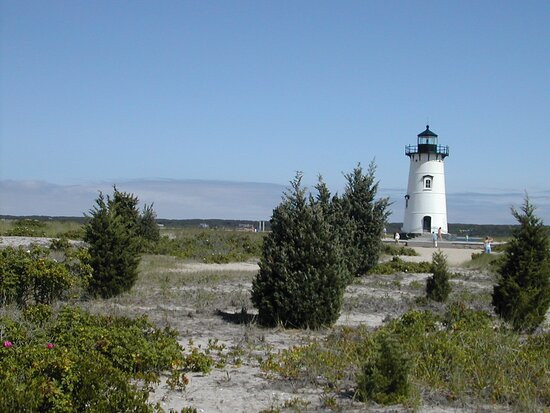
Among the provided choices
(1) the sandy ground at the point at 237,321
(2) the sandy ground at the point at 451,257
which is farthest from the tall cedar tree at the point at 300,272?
(2) the sandy ground at the point at 451,257

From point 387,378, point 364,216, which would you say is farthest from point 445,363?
point 364,216

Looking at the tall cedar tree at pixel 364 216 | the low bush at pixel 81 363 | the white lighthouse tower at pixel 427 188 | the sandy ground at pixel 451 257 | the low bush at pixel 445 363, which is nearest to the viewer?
the low bush at pixel 81 363

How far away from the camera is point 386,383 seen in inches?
272

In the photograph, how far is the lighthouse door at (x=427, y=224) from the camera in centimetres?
5178

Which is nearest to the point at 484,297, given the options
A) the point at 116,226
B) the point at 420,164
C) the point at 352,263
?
the point at 352,263

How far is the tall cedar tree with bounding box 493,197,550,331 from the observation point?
12.1m

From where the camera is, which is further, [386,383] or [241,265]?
[241,265]

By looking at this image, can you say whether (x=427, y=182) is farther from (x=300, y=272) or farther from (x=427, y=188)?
(x=300, y=272)

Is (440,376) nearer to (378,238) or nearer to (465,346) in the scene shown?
(465,346)

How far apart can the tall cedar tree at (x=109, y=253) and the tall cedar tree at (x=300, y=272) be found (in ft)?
12.8

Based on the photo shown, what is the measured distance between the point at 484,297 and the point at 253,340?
28.7ft

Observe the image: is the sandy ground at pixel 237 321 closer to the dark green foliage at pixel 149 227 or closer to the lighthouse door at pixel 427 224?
the dark green foliage at pixel 149 227

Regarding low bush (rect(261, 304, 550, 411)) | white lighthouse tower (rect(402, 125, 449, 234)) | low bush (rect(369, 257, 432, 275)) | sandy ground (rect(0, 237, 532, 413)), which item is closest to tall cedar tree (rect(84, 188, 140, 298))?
sandy ground (rect(0, 237, 532, 413))

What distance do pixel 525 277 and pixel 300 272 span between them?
396cm
